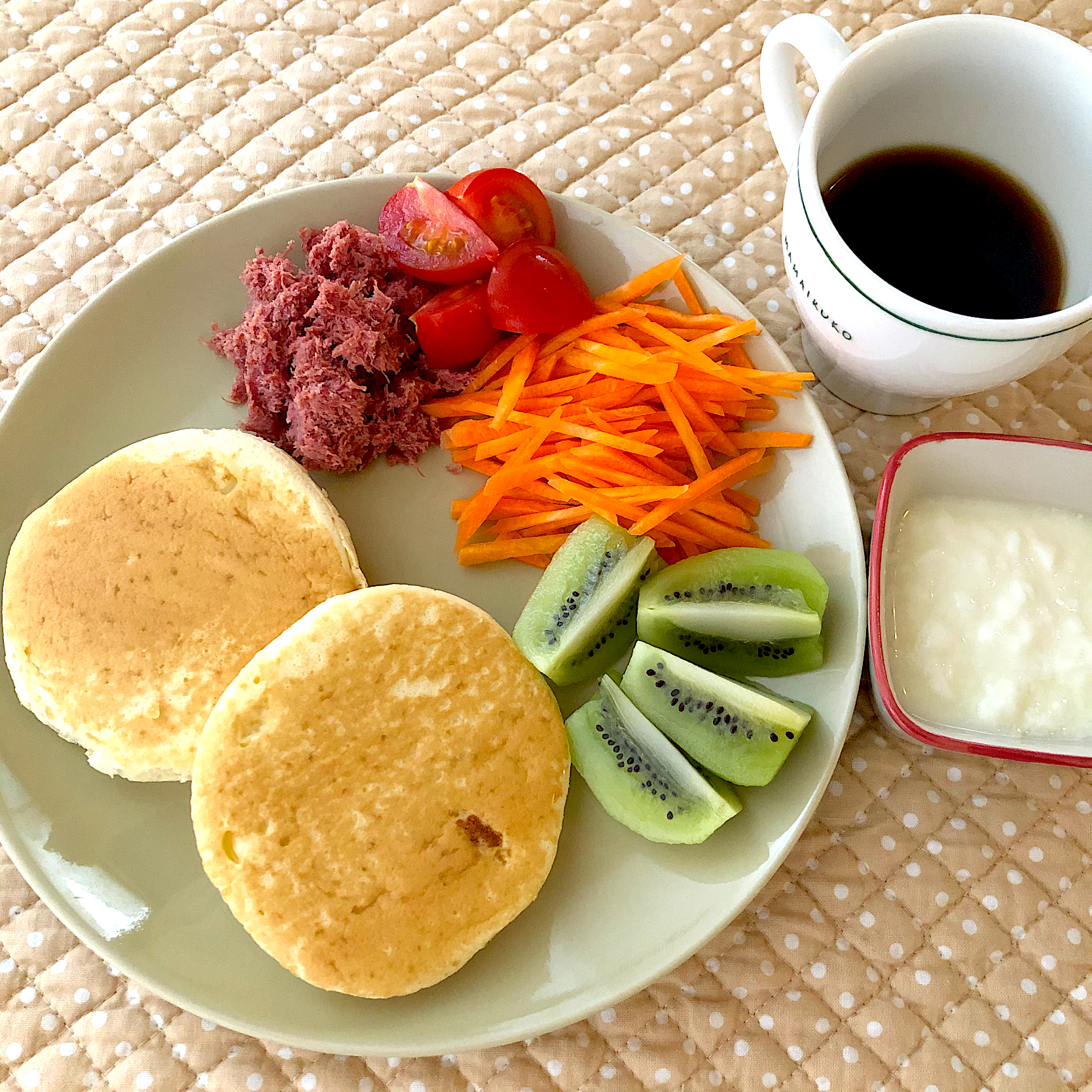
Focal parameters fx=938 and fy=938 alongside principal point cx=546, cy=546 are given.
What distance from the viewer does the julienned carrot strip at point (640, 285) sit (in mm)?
1726

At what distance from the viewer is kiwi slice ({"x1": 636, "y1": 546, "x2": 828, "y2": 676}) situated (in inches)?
60.8

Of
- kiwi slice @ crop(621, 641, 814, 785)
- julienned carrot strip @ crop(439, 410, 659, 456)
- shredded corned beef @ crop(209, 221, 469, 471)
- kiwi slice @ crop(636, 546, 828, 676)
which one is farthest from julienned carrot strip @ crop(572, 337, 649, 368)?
kiwi slice @ crop(621, 641, 814, 785)

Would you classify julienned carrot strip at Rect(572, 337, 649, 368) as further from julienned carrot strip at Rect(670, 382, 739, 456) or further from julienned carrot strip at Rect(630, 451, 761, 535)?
julienned carrot strip at Rect(630, 451, 761, 535)

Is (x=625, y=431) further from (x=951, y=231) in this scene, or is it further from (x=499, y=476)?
(x=951, y=231)

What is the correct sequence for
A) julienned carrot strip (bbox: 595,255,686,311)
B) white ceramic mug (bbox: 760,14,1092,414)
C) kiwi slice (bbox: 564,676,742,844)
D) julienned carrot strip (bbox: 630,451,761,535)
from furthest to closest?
julienned carrot strip (bbox: 595,255,686,311)
julienned carrot strip (bbox: 630,451,761,535)
kiwi slice (bbox: 564,676,742,844)
white ceramic mug (bbox: 760,14,1092,414)

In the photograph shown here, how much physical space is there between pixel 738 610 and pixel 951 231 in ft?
2.38

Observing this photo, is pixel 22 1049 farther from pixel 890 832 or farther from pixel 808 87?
pixel 808 87

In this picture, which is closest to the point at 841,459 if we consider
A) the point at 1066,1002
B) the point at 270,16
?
the point at 1066,1002

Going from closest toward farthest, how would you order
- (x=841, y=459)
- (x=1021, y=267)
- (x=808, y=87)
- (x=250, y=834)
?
(x=250, y=834), (x=1021, y=267), (x=841, y=459), (x=808, y=87)

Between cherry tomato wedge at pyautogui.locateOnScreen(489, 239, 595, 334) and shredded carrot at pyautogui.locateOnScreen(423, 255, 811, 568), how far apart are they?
5 centimetres

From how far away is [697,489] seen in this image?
1643 mm

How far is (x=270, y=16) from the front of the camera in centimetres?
209

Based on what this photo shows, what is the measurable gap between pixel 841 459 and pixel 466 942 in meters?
1.10

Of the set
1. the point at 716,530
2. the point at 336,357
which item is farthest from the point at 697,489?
the point at 336,357
